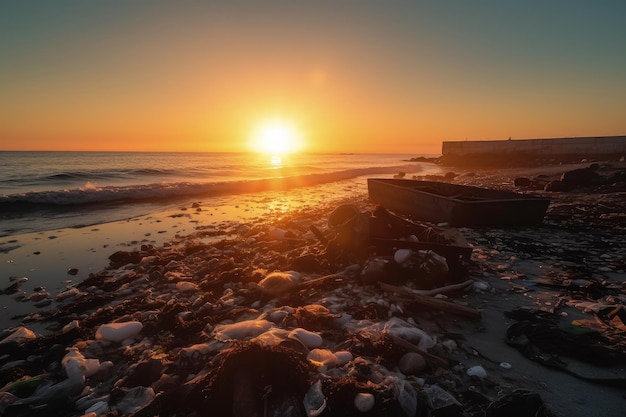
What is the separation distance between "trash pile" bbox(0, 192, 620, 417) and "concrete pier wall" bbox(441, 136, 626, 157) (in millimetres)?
36039

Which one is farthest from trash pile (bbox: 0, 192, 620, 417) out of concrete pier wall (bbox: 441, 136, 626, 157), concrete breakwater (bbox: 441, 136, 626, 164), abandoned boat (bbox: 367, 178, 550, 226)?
concrete pier wall (bbox: 441, 136, 626, 157)

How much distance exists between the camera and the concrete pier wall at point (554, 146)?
29422 mm

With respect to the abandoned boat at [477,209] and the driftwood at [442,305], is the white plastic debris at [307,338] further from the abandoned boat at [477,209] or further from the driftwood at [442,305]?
the abandoned boat at [477,209]

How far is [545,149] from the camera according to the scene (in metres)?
34.3

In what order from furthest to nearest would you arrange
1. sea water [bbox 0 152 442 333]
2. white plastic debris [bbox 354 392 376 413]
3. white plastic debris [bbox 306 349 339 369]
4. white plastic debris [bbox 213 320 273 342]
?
sea water [bbox 0 152 442 333] < white plastic debris [bbox 213 320 273 342] < white plastic debris [bbox 306 349 339 369] < white plastic debris [bbox 354 392 376 413]

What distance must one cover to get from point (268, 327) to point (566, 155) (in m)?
40.0

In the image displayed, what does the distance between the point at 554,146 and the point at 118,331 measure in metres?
42.8

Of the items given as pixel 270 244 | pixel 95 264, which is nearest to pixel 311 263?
pixel 270 244

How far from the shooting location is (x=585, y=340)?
3041 mm

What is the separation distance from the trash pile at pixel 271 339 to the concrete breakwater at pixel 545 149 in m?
35.1

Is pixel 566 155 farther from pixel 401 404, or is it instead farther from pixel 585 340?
pixel 401 404

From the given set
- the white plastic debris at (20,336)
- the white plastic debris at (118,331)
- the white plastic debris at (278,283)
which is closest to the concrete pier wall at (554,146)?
the white plastic debris at (278,283)

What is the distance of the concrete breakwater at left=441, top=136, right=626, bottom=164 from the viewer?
29.5 meters

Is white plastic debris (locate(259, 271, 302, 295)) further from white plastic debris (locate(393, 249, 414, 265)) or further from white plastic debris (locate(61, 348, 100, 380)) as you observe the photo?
white plastic debris (locate(61, 348, 100, 380))
